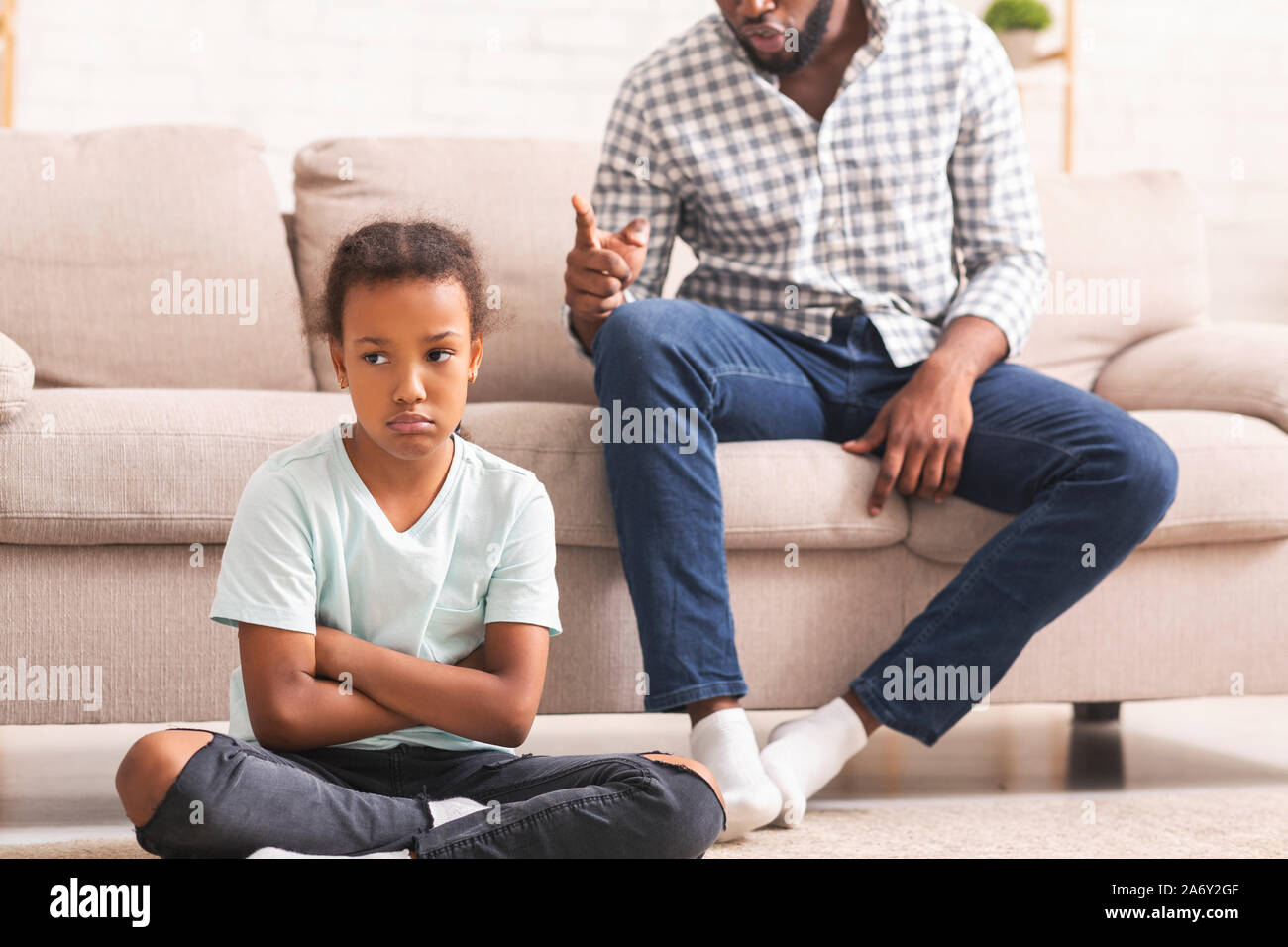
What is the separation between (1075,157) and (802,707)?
6.98 ft

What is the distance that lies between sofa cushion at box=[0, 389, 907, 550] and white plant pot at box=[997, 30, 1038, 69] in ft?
6.22

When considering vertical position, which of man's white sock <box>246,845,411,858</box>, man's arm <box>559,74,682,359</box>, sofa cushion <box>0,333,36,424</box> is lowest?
man's white sock <box>246,845,411,858</box>

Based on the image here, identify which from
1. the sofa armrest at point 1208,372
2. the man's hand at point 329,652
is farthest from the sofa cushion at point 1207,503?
the man's hand at point 329,652

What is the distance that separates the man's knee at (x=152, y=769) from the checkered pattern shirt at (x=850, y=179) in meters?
0.75

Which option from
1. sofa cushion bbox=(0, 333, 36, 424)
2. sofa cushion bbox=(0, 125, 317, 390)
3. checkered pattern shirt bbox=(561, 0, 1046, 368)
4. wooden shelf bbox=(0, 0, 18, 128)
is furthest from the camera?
wooden shelf bbox=(0, 0, 18, 128)

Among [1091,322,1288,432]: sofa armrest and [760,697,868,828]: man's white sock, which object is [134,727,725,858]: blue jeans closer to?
[760,697,868,828]: man's white sock

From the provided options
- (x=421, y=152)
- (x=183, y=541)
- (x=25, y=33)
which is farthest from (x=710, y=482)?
(x=25, y=33)

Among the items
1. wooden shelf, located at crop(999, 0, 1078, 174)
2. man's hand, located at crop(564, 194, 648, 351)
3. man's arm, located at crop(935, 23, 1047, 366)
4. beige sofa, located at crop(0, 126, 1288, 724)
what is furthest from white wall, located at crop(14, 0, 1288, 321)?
man's hand, located at crop(564, 194, 648, 351)

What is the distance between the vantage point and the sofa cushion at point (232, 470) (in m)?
1.21

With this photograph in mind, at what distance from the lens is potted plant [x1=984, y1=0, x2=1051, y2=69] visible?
2.85 meters

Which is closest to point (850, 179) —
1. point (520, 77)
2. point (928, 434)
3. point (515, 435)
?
point (928, 434)

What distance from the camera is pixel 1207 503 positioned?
142 cm

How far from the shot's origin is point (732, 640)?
120 cm

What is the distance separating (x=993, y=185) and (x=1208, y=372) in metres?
0.42
